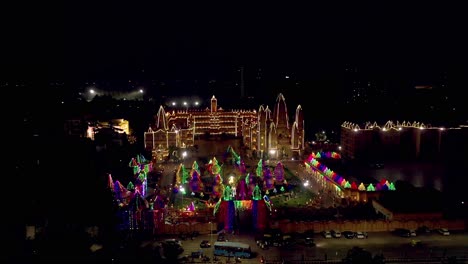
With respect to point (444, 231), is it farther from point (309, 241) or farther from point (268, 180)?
point (268, 180)

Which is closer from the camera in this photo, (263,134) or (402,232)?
(402,232)

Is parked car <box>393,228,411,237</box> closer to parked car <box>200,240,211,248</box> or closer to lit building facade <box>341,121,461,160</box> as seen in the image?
parked car <box>200,240,211,248</box>

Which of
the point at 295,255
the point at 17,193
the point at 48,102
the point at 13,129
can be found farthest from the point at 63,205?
the point at 48,102

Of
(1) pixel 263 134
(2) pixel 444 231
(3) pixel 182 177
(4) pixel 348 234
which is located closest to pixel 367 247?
(4) pixel 348 234

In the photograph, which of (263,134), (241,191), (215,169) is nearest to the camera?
(241,191)

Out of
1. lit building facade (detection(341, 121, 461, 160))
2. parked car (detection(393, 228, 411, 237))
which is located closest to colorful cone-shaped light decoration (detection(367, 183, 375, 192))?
parked car (detection(393, 228, 411, 237))

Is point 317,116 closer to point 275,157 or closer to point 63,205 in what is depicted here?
point 275,157

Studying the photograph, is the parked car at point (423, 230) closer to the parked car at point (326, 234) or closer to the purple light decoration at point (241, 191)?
the parked car at point (326, 234)
